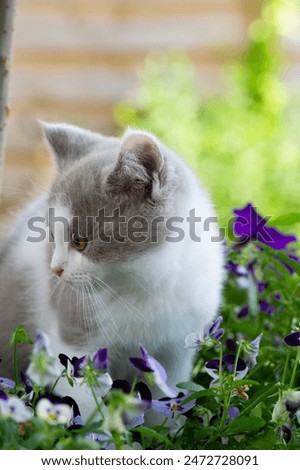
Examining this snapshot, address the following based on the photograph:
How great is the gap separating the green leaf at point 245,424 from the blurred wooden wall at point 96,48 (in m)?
2.69

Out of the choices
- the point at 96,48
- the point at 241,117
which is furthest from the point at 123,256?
the point at 96,48

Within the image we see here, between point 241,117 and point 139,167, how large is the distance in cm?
229

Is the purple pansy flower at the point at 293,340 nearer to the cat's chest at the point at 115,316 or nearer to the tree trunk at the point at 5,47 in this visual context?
the cat's chest at the point at 115,316

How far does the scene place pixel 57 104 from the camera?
137 inches

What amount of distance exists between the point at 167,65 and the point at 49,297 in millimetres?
2342

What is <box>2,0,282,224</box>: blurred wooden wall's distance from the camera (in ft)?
11.4

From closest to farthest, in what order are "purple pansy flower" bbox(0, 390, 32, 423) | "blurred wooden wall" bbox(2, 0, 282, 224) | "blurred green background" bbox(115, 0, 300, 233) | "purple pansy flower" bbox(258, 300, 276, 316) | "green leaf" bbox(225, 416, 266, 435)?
"purple pansy flower" bbox(0, 390, 32, 423)
"green leaf" bbox(225, 416, 266, 435)
"purple pansy flower" bbox(258, 300, 276, 316)
"blurred green background" bbox(115, 0, 300, 233)
"blurred wooden wall" bbox(2, 0, 282, 224)

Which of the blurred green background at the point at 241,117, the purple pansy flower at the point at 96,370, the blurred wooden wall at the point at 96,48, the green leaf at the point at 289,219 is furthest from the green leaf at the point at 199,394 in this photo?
the blurred wooden wall at the point at 96,48

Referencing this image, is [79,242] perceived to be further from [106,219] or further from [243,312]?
[243,312]

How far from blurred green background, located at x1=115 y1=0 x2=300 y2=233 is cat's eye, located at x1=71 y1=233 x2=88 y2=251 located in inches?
70.0

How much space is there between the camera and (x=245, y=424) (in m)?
0.89

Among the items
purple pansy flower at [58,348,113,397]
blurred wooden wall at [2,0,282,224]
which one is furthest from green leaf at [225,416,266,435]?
blurred wooden wall at [2,0,282,224]

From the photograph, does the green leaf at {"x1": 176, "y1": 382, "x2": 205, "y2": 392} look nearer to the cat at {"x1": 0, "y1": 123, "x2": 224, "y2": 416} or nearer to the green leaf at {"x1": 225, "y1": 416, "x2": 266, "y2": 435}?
the green leaf at {"x1": 225, "y1": 416, "x2": 266, "y2": 435}

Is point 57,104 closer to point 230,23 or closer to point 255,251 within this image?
point 230,23
